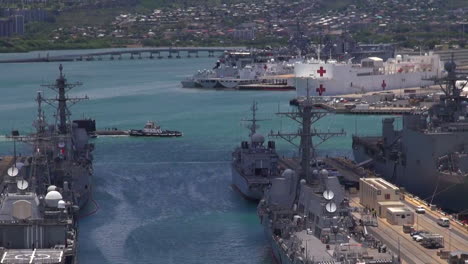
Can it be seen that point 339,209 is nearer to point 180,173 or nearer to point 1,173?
point 1,173

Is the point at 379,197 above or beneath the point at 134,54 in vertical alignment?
beneath

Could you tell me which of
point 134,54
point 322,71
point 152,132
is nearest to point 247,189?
point 152,132

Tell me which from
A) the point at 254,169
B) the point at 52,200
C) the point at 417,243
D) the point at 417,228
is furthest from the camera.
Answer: the point at 254,169

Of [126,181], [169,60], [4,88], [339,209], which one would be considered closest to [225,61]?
[4,88]

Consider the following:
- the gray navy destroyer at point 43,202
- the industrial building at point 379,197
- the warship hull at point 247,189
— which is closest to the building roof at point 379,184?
the industrial building at point 379,197

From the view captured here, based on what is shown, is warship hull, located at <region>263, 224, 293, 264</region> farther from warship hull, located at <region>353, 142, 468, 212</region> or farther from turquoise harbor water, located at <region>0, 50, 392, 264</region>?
warship hull, located at <region>353, 142, 468, 212</region>

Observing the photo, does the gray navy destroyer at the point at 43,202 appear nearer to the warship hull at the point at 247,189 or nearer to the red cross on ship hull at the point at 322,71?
the warship hull at the point at 247,189

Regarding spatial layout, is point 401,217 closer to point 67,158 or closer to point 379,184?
point 379,184
